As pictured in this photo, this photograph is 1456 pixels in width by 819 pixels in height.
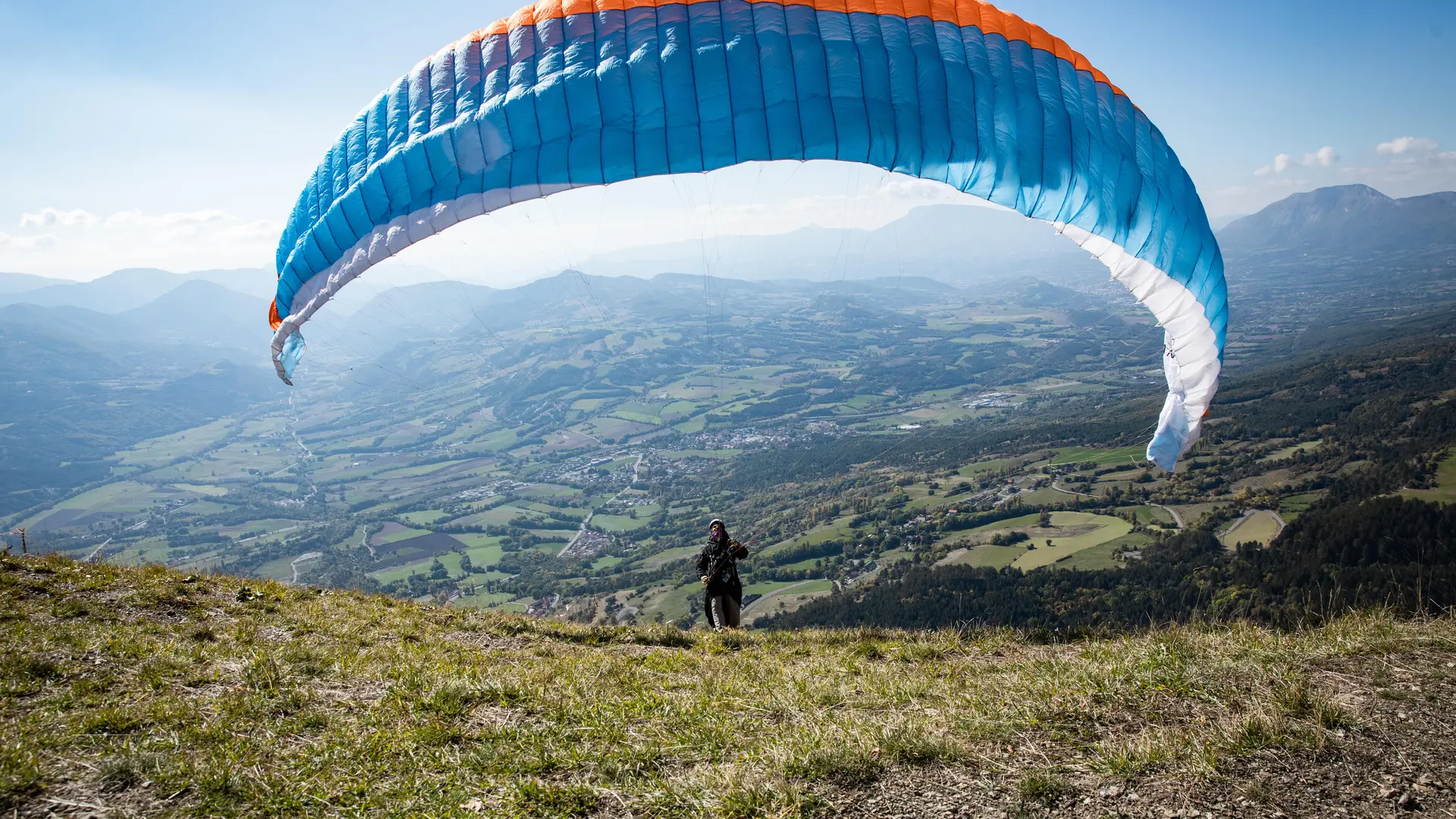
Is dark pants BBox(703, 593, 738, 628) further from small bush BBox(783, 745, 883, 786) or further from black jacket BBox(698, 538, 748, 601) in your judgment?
small bush BBox(783, 745, 883, 786)

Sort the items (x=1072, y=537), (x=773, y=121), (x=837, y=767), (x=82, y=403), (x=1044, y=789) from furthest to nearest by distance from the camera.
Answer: (x=82, y=403)
(x=1072, y=537)
(x=773, y=121)
(x=837, y=767)
(x=1044, y=789)

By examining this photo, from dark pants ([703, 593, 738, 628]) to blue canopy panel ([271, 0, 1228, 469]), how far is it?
5.21 metres

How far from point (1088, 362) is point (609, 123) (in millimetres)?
132010

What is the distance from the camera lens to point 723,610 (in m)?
8.56

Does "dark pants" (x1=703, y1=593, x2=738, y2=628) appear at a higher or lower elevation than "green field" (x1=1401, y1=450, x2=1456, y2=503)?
higher

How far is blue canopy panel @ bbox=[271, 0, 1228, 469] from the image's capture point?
26.1 feet

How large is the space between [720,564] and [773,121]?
Result: 530 cm

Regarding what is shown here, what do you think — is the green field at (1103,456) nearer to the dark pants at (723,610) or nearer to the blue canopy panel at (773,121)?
the blue canopy panel at (773,121)

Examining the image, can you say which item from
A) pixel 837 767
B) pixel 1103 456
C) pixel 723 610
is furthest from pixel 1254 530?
pixel 837 767

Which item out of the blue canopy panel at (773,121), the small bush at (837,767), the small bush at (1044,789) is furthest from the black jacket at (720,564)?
the small bush at (1044,789)

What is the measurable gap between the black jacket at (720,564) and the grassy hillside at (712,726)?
2.42 meters

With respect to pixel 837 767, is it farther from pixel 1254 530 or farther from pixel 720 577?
pixel 1254 530

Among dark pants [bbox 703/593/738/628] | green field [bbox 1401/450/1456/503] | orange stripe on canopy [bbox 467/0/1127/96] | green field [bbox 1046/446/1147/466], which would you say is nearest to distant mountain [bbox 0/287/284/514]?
orange stripe on canopy [bbox 467/0/1127/96]

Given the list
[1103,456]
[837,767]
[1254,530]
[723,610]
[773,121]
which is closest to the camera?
[837,767]
